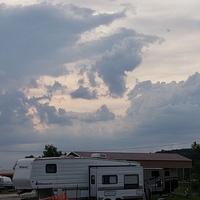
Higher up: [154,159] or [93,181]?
[154,159]

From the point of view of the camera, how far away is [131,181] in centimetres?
3288

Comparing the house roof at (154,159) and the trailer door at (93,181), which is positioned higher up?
the house roof at (154,159)

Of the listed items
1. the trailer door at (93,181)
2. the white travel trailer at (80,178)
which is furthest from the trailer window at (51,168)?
the trailer door at (93,181)

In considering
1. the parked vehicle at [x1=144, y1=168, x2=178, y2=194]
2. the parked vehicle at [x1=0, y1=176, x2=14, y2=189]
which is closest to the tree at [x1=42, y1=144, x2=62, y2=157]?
the parked vehicle at [x1=0, y1=176, x2=14, y2=189]

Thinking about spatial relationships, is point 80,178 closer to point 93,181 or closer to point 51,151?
point 93,181

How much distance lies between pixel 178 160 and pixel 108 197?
85.6 feet

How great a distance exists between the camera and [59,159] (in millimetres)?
30609

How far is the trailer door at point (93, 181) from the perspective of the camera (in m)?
31.7

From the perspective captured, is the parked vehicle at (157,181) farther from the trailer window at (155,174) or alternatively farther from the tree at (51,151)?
the tree at (51,151)

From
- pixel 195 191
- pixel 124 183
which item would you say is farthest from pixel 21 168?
pixel 195 191

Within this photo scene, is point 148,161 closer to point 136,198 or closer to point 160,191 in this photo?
A: point 160,191

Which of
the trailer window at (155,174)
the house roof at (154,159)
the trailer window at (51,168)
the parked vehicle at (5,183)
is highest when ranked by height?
the house roof at (154,159)

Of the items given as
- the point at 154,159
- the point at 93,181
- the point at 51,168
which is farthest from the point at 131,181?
the point at 154,159

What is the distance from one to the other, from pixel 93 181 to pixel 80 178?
859mm
